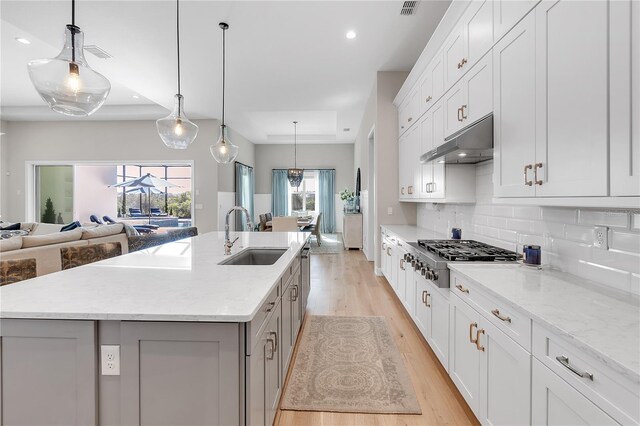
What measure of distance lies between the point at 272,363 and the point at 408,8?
3.56 metres

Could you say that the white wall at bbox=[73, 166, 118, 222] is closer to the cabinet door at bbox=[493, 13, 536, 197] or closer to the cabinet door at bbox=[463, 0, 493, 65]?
the cabinet door at bbox=[463, 0, 493, 65]

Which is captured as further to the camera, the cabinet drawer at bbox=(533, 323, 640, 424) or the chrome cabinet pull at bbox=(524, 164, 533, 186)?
the chrome cabinet pull at bbox=(524, 164, 533, 186)

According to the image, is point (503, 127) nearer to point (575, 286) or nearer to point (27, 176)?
point (575, 286)

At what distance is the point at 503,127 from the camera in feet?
5.99

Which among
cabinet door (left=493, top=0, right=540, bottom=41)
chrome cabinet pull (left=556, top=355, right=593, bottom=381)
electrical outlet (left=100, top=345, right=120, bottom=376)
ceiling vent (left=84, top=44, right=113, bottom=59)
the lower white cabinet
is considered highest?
ceiling vent (left=84, top=44, right=113, bottom=59)

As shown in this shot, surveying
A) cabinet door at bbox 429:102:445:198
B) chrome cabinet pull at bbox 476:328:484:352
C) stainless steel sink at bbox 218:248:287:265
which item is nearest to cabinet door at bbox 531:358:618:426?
chrome cabinet pull at bbox 476:328:484:352

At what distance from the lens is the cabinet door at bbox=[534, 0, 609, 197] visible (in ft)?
3.77

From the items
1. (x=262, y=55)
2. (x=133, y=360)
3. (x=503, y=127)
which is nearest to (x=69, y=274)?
(x=133, y=360)

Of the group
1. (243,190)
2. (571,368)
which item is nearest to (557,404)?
(571,368)

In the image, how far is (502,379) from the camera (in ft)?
4.46

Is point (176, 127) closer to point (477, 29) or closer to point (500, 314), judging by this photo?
point (477, 29)

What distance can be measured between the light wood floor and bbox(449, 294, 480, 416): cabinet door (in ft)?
0.63

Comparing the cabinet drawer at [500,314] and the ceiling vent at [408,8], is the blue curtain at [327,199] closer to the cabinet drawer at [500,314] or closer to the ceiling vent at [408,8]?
the ceiling vent at [408,8]

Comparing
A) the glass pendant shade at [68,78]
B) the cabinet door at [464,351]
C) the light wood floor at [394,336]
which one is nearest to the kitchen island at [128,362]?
the light wood floor at [394,336]
